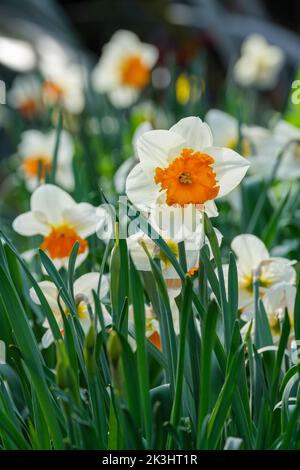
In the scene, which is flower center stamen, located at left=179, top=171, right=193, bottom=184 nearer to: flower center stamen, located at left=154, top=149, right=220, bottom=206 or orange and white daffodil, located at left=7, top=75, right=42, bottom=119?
flower center stamen, located at left=154, top=149, right=220, bottom=206

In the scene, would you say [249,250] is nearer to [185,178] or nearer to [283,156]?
[185,178]

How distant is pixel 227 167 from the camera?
770mm

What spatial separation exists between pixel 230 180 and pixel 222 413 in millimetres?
221

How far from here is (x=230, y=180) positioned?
76 centimetres

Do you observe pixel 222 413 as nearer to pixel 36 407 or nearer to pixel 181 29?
pixel 36 407

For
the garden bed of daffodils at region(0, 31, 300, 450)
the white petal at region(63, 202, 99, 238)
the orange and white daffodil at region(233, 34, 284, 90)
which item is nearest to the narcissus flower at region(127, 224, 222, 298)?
the garden bed of daffodils at region(0, 31, 300, 450)

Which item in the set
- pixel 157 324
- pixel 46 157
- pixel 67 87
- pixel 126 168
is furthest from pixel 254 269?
pixel 67 87

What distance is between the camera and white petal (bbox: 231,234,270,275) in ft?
3.05

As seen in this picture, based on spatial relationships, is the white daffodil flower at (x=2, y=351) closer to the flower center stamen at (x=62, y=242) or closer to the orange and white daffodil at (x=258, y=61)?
the flower center stamen at (x=62, y=242)

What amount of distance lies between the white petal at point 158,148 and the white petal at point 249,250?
191 mm

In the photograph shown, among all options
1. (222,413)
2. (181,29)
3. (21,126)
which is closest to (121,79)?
(21,126)

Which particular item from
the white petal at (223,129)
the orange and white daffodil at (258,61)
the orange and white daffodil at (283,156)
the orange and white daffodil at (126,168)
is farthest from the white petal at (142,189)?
the orange and white daffodil at (258,61)

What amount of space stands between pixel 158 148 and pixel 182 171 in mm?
44

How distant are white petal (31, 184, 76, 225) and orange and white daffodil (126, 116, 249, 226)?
269 millimetres
